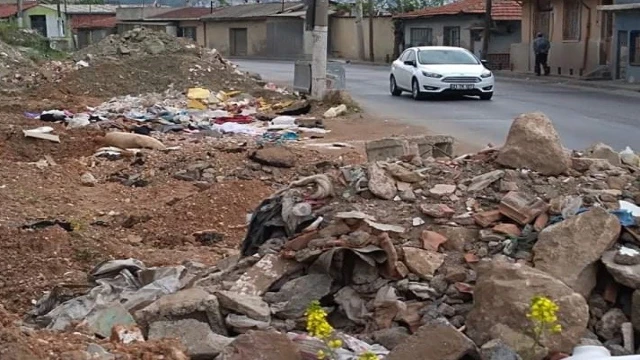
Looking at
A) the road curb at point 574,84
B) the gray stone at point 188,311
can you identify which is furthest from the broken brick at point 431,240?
the road curb at point 574,84

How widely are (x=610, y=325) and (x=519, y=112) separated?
16767mm

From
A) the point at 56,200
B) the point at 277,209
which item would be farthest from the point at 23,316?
the point at 56,200

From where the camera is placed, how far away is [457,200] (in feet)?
24.1

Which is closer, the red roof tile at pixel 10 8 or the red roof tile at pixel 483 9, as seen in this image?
the red roof tile at pixel 483 9

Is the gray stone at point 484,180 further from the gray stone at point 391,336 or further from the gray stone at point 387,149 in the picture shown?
the gray stone at point 387,149

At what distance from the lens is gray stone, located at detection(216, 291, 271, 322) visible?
20.3 feet

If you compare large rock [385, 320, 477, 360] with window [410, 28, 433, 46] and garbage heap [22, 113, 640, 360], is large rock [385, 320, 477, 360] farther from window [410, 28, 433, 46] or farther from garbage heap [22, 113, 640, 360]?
window [410, 28, 433, 46]

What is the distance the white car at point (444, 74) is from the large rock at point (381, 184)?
60.6 feet

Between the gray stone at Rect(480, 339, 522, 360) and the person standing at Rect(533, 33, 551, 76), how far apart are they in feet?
115

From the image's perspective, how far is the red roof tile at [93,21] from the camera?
3201 inches

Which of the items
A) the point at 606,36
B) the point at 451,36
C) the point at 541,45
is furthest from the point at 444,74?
the point at 451,36

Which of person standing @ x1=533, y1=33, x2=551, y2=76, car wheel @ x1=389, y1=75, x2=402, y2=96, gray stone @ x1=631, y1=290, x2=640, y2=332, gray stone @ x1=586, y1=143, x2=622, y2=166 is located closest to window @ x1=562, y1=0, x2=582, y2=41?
person standing @ x1=533, y1=33, x2=551, y2=76

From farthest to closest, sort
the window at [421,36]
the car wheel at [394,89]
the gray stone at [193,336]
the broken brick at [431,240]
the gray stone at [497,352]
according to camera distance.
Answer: the window at [421,36]
the car wheel at [394,89]
the broken brick at [431,240]
the gray stone at [193,336]
the gray stone at [497,352]

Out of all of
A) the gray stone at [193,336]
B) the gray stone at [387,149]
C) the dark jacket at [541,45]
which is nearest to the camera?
the gray stone at [193,336]
